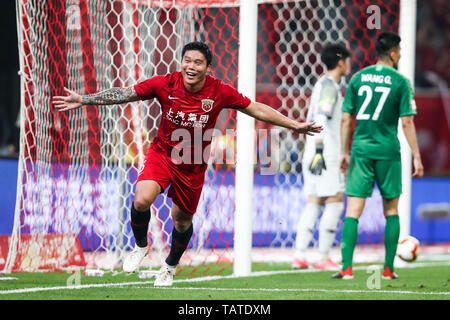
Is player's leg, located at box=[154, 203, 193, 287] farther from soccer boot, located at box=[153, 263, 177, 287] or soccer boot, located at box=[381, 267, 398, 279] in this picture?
soccer boot, located at box=[381, 267, 398, 279]

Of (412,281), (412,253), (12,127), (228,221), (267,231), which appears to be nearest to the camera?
(412,281)

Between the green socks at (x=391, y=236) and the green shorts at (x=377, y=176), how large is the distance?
0.21 meters

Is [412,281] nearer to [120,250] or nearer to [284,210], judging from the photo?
[120,250]

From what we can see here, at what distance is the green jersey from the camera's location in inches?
275

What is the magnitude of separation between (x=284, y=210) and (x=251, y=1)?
12.5ft

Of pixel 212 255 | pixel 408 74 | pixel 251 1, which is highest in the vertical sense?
pixel 251 1

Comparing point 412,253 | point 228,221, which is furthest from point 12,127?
point 412,253

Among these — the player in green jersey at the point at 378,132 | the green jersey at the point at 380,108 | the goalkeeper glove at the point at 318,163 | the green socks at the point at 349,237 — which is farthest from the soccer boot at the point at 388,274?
the goalkeeper glove at the point at 318,163

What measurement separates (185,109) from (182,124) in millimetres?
107

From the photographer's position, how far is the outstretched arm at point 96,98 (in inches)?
218

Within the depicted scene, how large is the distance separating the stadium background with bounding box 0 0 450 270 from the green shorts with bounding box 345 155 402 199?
9.66 feet

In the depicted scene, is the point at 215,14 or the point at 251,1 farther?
the point at 215,14

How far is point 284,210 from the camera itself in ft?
34.4

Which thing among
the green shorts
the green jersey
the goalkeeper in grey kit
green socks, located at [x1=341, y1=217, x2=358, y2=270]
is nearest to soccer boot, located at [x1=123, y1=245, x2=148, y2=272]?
green socks, located at [x1=341, y1=217, x2=358, y2=270]
